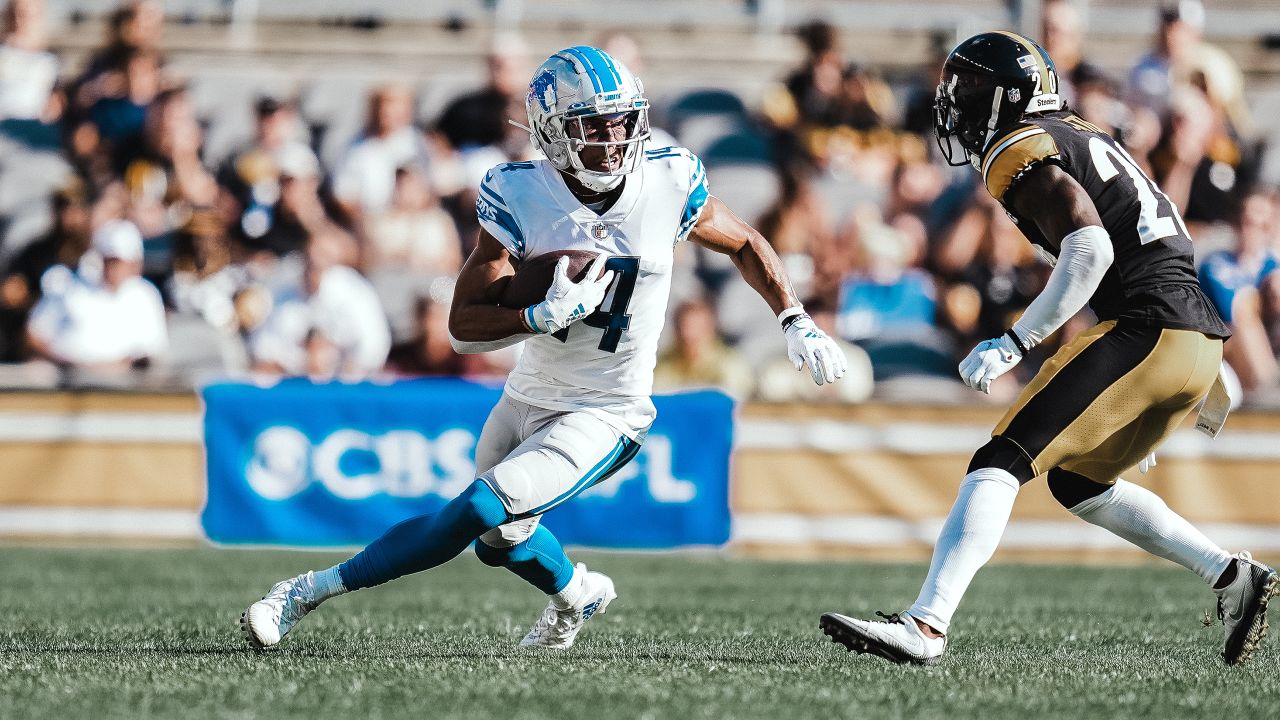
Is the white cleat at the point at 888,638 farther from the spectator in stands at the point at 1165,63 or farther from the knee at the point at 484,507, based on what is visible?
the spectator in stands at the point at 1165,63

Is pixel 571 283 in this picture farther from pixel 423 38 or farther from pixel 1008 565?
pixel 423 38

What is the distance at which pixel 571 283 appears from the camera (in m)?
4.47

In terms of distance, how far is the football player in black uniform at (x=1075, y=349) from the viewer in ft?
14.6

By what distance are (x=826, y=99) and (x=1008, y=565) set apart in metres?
3.81

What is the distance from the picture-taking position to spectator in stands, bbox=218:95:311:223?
1071cm

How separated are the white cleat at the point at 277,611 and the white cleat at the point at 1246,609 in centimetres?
265

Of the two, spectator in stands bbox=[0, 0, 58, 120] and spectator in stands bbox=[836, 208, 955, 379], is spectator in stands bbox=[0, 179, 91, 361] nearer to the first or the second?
spectator in stands bbox=[0, 0, 58, 120]

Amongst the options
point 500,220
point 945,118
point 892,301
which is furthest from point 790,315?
point 892,301

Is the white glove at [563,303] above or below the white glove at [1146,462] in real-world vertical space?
above

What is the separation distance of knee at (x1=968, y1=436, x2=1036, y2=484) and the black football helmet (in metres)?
0.91

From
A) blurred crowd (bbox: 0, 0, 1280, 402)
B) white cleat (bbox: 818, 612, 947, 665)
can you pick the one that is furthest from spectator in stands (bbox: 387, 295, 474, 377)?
white cleat (bbox: 818, 612, 947, 665)

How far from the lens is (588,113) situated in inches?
183

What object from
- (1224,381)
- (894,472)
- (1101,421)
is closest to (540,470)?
(1101,421)

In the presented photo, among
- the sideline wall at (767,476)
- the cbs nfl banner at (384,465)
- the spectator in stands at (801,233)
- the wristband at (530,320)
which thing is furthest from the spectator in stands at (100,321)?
the wristband at (530,320)
